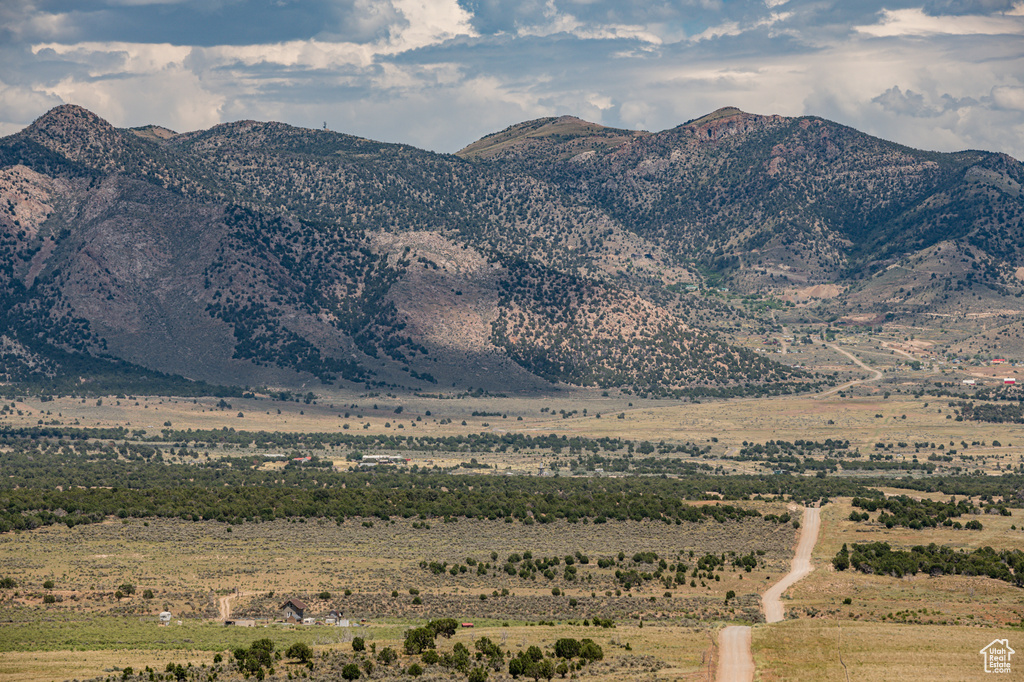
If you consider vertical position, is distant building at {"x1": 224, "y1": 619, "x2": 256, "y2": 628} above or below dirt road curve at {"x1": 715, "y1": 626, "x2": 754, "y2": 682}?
below

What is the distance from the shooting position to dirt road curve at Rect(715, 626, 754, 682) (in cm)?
5522

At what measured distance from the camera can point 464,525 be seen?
96062 mm

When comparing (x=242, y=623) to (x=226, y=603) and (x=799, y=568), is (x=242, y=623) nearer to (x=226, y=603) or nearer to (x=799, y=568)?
(x=226, y=603)

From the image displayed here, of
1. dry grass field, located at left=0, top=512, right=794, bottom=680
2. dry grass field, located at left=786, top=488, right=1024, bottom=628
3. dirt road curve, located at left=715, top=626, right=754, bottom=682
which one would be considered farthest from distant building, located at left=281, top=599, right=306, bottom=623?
dry grass field, located at left=786, top=488, right=1024, bottom=628

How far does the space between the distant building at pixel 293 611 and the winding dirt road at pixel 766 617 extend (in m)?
24.5

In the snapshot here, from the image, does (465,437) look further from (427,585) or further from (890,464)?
(427,585)

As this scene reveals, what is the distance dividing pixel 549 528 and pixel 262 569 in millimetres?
24887

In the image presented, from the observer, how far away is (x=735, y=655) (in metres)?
59.1

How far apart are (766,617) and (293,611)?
27.9m

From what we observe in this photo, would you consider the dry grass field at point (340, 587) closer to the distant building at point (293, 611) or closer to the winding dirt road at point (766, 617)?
the distant building at point (293, 611)

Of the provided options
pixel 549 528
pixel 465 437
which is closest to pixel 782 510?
pixel 549 528
